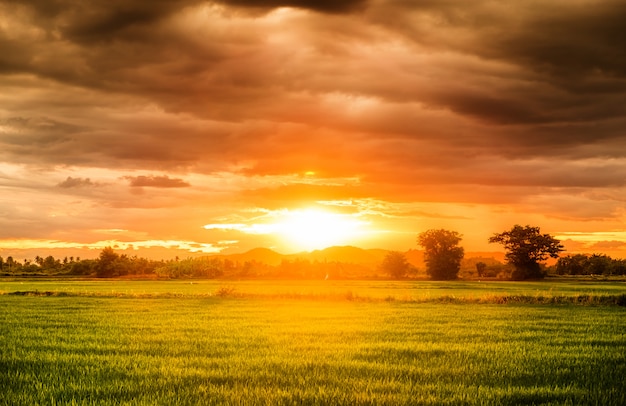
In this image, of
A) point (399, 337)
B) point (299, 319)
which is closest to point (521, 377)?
point (399, 337)

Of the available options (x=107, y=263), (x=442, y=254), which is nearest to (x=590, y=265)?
(x=442, y=254)

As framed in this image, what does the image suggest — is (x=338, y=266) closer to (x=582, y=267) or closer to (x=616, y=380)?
A: (x=582, y=267)

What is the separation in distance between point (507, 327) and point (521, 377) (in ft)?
43.6

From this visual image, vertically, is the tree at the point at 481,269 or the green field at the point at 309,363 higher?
the green field at the point at 309,363

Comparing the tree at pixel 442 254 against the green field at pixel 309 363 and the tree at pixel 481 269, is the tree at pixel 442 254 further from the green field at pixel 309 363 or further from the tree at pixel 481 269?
the green field at pixel 309 363

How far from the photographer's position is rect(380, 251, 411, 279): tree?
140 metres

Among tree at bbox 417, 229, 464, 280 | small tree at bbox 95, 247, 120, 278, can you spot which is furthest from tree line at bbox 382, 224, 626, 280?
small tree at bbox 95, 247, 120, 278

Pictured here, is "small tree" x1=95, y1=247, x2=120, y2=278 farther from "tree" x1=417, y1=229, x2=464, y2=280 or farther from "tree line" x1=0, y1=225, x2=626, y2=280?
"tree" x1=417, y1=229, x2=464, y2=280

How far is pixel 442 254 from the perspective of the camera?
405 feet

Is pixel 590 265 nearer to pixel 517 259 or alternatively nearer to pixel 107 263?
pixel 517 259

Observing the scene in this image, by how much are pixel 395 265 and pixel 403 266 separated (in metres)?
2.35

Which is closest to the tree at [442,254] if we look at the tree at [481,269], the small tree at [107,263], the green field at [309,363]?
the tree at [481,269]

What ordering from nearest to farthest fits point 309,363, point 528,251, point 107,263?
point 309,363
point 528,251
point 107,263

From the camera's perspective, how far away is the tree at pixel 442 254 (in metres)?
123
